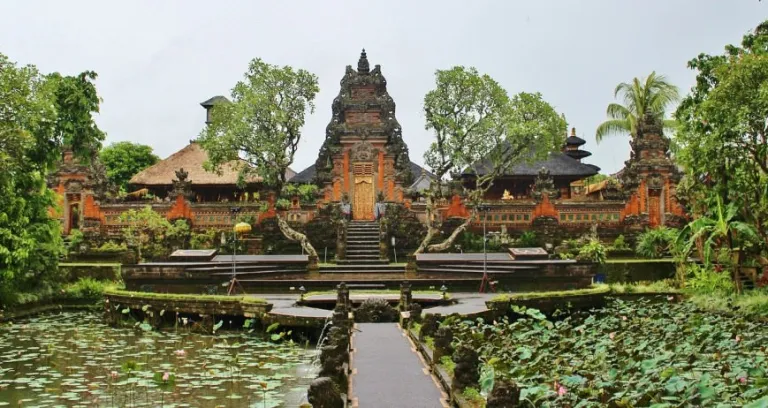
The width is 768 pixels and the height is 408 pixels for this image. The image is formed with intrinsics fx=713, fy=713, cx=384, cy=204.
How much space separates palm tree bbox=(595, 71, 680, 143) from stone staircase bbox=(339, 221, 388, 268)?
52.9ft

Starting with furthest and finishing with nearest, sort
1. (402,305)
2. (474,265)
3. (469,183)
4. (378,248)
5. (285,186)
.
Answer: (469,183), (285,186), (378,248), (474,265), (402,305)

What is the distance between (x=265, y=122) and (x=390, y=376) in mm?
20648

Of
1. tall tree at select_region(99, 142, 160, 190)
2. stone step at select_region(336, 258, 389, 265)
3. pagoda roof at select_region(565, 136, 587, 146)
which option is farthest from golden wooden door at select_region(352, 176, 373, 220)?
tall tree at select_region(99, 142, 160, 190)

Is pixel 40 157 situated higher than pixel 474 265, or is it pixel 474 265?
pixel 40 157

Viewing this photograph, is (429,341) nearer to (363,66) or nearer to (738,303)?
(738,303)

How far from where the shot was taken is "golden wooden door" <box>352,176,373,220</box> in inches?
1161

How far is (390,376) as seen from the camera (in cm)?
862

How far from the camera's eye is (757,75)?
1498cm

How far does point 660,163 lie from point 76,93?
22.1 metres

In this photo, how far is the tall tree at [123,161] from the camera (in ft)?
168

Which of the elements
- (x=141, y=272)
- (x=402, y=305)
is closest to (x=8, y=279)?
(x=141, y=272)

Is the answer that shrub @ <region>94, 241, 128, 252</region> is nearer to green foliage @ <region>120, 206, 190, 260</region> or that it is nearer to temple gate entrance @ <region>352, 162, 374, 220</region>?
green foliage @ <region>120, 206, 190, 260</region>

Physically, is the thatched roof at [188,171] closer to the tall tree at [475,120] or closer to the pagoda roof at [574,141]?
the tall tree at [475,120]

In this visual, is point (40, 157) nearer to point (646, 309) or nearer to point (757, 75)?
point (646, 309)
